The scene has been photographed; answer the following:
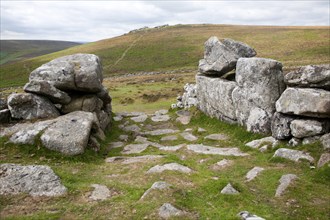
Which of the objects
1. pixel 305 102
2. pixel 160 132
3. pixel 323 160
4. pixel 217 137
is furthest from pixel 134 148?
pixel 323 160

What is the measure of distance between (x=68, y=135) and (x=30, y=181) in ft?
15.7

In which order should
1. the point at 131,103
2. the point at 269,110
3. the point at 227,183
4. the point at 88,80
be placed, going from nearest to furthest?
the point at 227,183 < the point at 269,110 < the point at 88,80 < the point at 131,103

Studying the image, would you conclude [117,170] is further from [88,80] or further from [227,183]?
[88,80]

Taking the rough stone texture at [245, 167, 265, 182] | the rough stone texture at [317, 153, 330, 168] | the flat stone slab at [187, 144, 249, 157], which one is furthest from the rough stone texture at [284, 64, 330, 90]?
the rough stone texture at [245, 167, 265, 182]

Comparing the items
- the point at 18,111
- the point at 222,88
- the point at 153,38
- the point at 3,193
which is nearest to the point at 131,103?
the point at 222,88

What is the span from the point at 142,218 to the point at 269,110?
41.6ft

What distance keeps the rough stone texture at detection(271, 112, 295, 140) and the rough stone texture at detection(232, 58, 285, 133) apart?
113cm

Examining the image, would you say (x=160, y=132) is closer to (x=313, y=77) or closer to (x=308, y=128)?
(x=308, y=128)

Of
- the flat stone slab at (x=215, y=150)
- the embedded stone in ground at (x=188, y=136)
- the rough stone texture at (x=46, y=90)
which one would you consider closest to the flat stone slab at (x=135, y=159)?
the flat stone slab at (x=215, y=150)

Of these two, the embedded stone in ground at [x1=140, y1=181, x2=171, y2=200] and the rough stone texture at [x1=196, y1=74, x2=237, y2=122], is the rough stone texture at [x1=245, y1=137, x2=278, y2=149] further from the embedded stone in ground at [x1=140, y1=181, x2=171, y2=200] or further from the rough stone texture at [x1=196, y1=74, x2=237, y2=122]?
the embedded stone in ground at [x1=140, y1=181, x2=171, y2=200]

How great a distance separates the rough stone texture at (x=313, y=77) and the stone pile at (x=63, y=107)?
12.2m

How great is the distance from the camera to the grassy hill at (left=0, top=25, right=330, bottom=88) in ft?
305

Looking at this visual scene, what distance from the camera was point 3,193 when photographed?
44.3ft

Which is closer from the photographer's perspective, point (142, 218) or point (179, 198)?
point (142, 218)
